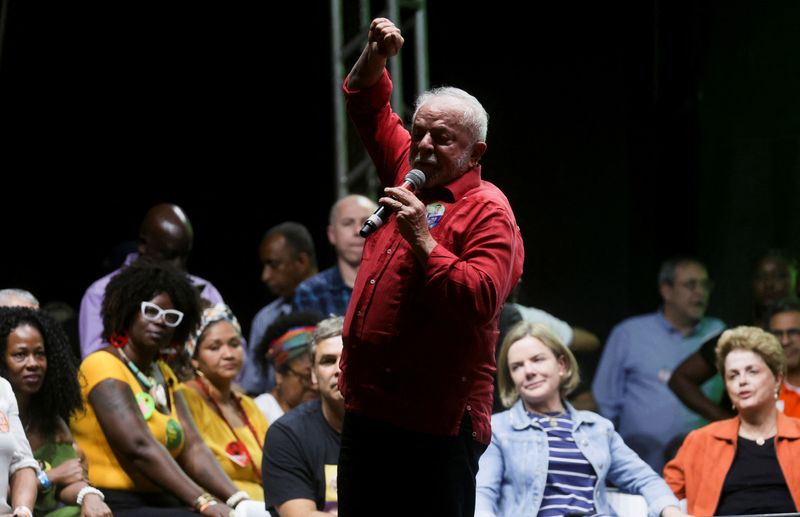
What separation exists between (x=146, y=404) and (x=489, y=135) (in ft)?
10.4

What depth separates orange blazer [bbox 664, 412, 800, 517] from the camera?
14.0 ft

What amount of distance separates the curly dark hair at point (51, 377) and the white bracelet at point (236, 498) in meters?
0.57

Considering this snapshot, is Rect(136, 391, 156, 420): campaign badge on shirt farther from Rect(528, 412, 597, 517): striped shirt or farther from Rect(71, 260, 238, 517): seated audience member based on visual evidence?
Rect(528, 412, 597, 517): striped shirt

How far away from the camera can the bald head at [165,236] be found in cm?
534

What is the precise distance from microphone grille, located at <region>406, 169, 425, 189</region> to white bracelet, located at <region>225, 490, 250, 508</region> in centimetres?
187

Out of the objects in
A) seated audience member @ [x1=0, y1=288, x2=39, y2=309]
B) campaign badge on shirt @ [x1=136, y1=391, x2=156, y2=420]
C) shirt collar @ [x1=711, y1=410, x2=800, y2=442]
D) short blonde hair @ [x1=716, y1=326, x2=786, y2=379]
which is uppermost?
seated audience member @ [x1=0, y1=288, x2=39, y2=309]

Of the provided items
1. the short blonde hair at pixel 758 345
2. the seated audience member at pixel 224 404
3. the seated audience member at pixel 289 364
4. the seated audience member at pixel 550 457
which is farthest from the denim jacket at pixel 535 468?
the seated audience member at pixel 289 364

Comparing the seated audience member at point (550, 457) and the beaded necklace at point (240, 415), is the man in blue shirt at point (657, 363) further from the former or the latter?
the beaded necklace at point (240, 415)

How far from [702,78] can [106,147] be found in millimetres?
3148

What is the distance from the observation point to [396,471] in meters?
2.64

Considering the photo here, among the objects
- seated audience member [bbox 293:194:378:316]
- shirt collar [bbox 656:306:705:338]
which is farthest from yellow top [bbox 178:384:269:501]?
shirt collar [bbox 656:306:705:338]

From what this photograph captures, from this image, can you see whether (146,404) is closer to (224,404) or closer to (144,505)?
(144,505)

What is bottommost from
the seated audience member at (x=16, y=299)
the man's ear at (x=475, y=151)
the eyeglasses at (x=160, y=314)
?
the eyeglasses at (x=160, y=314)

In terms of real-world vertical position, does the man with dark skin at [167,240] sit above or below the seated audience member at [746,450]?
above
